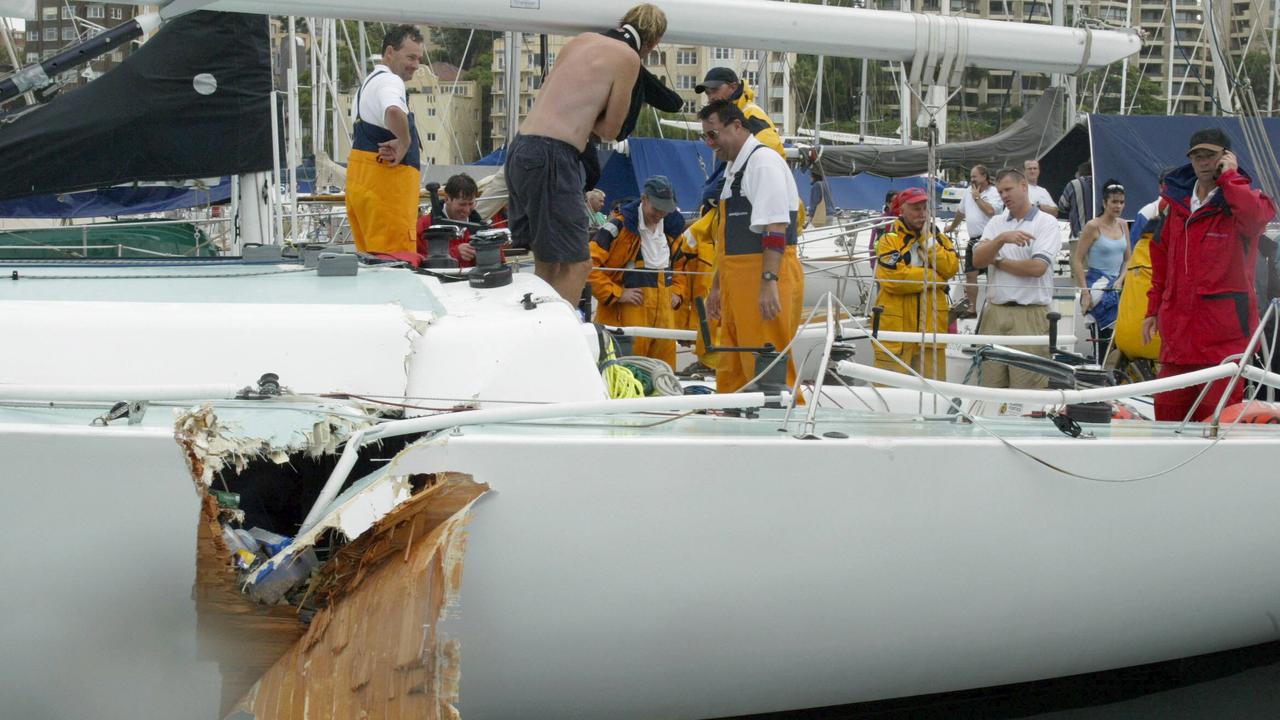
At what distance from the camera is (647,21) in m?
3.59

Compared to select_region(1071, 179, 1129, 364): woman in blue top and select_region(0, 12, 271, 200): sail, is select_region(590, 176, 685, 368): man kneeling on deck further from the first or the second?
select_region(0, 12, 271, 200): sail

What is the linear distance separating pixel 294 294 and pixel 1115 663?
Result: 2012 millimetres

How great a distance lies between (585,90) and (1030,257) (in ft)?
9.57

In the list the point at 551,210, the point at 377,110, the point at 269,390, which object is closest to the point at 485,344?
the point at 269,390

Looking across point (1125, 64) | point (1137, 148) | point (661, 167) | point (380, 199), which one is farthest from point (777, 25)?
point (1125, 64)

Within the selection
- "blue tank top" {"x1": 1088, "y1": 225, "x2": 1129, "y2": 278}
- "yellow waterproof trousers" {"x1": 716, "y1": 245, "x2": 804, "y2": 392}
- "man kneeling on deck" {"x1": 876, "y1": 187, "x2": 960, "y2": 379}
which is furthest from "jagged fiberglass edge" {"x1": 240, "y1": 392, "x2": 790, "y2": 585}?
"blue tank top" {"x1": 1088, "y1": 225, "x2": 1129, "y2": 278}

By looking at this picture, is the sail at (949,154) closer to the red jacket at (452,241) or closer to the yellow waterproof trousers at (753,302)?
the red jacket at (452,241)

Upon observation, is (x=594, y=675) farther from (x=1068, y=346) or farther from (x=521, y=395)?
(x=1068, y=346)

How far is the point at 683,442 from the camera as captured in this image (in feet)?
7.30

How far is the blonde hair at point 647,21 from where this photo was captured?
3.58 m

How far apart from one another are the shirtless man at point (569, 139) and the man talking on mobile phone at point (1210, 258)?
191cm

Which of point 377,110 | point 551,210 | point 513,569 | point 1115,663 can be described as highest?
point 377,110

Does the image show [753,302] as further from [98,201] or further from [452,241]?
[98,201]

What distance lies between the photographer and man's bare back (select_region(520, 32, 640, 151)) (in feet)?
11.8
